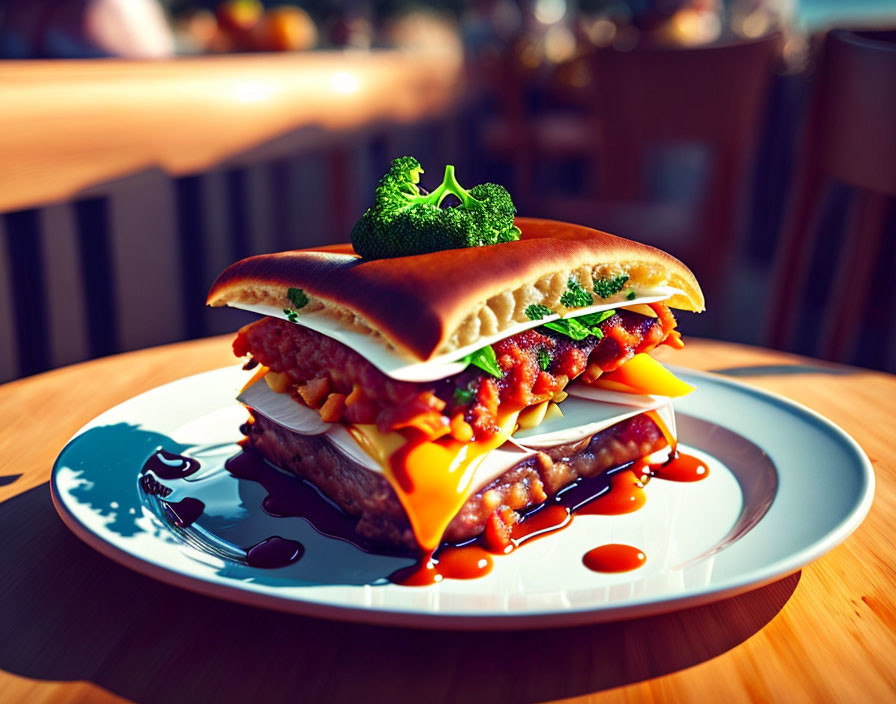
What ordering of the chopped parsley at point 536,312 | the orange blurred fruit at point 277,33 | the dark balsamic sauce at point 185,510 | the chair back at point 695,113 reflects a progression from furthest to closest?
the orange blurred fruit at point 277,33 < the chair back at point 695,113 < the chopped parsley at point 536,312 < the dark balsamic sauce at point 185,510

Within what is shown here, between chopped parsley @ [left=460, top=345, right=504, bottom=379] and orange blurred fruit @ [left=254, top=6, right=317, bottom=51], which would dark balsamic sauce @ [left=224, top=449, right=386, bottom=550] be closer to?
chopped parsley @ [left=460, top=345, right=504, bottom=379]

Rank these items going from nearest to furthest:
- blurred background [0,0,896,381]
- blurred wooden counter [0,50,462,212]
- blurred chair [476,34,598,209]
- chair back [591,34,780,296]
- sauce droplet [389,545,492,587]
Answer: sauce droplet [389,545,492,587], blurred wooden counter [0,50,462,212], blurred background [0,0,896,381], chair back [591,34,780,296], blurred chair [476,34,598,209]

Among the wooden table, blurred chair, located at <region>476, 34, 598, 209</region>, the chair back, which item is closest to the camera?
the wooden table

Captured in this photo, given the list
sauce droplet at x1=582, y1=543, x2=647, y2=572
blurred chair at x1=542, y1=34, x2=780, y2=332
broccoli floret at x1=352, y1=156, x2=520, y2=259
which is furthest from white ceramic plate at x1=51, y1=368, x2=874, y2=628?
blurred chair at x1=542, y1=34, x2=780, y2=332

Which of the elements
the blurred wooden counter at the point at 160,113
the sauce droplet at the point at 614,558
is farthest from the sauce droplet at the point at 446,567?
the blurred wooden counter at the point at 160,113

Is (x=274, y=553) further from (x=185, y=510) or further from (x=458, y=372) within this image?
(x=458, y=372)

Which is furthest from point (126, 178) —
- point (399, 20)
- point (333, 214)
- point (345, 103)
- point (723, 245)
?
point (399, 20)

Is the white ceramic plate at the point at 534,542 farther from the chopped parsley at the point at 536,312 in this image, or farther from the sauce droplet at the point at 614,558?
the chopped parsley at the point at 536,312
